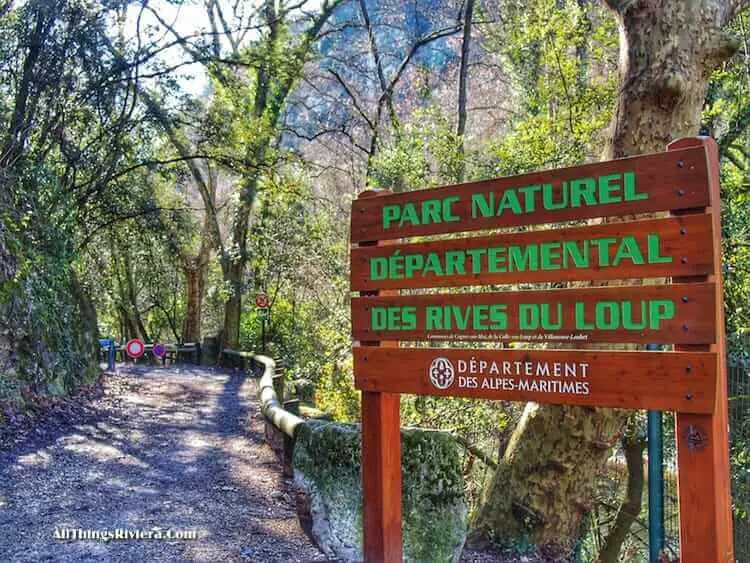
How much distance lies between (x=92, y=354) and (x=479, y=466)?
8.10 metres

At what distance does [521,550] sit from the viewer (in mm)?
5273

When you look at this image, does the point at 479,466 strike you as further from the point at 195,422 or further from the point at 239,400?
the point at 239,400

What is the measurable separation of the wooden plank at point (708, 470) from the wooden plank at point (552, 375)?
7 cm

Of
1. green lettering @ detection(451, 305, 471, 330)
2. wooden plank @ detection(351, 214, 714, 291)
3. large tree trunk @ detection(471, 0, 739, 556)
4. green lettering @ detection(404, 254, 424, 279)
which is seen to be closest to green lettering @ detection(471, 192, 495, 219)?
wooden plank @ detection(351, 214, 714, 291)

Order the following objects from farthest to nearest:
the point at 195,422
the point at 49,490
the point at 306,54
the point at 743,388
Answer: the point at 306,54 → the point at 195,422 → the point at 743,388 → the point at 49,490

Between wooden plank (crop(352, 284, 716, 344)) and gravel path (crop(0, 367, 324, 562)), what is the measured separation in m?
1.97

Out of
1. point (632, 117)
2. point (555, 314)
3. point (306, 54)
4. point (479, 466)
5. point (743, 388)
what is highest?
point (306, 54)

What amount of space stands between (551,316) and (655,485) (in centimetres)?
130

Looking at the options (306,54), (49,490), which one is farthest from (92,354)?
(306,54)

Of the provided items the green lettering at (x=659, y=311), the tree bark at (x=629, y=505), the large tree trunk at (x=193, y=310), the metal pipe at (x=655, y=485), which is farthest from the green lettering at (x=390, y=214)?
the large tree trunk at (x=193, y=310)

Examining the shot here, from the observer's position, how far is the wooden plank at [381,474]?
3.81 m

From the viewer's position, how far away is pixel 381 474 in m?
3.84

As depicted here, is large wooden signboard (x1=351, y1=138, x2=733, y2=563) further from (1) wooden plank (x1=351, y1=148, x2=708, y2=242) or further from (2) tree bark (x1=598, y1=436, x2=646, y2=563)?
(2) tree bark (x1=598, y1=436, x2=646, y2=563)

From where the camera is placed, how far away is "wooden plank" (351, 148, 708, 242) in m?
2.96
